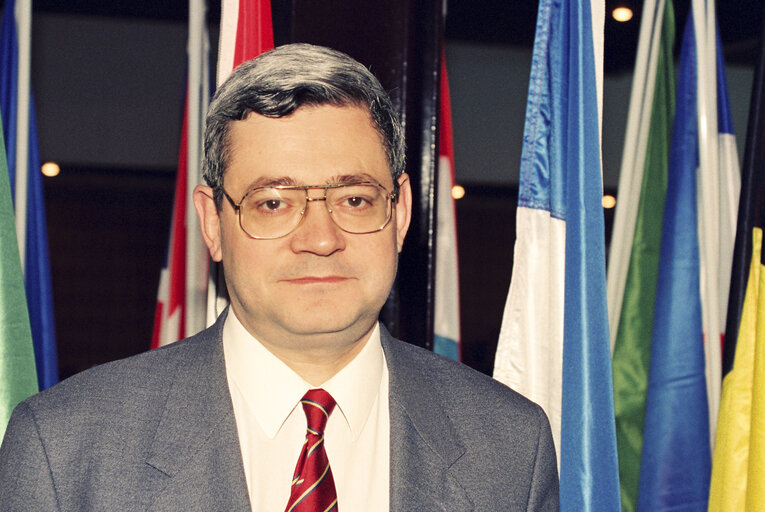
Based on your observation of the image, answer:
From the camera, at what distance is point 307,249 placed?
1.42 m

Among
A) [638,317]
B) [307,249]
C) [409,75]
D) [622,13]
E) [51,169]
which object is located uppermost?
[622,13]

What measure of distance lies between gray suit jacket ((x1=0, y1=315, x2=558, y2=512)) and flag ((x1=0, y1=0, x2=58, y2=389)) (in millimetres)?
765

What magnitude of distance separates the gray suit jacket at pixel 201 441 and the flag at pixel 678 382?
711mm

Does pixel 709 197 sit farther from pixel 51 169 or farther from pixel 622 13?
pixel 51 169

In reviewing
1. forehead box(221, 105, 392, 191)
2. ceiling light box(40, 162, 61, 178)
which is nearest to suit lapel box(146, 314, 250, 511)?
forehead box(221, 105, 392, 191)

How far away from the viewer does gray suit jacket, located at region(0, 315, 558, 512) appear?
1.37m

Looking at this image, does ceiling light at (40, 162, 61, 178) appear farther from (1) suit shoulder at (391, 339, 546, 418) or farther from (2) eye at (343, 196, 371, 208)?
(2) eye at (343, 196, 371, 208)

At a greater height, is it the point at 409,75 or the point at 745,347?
the point at 409,75

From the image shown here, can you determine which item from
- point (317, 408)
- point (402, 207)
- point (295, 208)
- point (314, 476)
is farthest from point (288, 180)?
point (314, 476)

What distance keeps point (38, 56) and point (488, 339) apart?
15.5 ft

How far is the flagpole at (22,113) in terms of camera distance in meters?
2.13

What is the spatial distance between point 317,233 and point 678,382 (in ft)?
4.31

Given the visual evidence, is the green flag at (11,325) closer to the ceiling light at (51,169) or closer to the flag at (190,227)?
the flag at (190,227)

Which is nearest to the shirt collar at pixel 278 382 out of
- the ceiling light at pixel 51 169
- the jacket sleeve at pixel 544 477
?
the jacket sleeve at pixel 544 477
